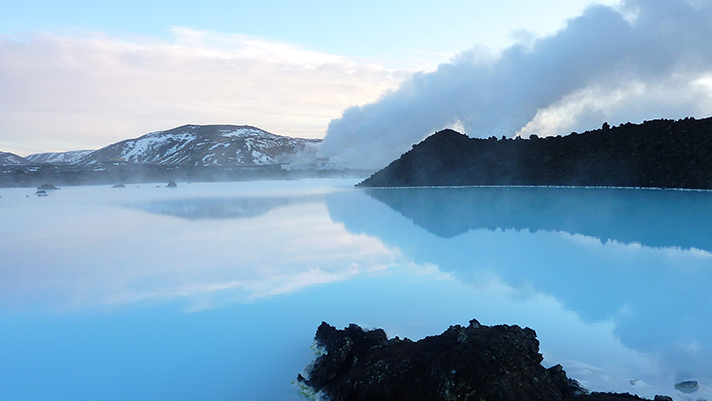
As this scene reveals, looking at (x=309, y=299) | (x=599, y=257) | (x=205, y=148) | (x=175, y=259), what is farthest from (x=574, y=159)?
(x=205, y=148)

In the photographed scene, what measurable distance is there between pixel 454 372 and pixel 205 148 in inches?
5474

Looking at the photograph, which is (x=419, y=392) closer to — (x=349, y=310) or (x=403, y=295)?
(x=349, y=310)

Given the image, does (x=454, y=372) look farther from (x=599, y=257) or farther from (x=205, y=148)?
(x=205, y=148)

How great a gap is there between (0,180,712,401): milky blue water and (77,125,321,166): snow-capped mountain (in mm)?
103596

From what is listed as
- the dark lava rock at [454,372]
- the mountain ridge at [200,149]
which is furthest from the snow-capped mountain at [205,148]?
the dark lava rock at [454,372]

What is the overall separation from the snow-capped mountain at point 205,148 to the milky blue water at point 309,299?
340 ft

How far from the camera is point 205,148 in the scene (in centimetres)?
13188

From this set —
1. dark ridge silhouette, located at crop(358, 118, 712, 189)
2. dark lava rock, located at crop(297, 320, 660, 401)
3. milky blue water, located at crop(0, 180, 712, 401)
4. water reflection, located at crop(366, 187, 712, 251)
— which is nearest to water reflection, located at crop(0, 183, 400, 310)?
milky blue water, located at crop(0, 180, 712, 401)

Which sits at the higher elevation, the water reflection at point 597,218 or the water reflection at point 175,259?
the water reflection at point 597,218

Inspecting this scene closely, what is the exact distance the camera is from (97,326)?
489cm

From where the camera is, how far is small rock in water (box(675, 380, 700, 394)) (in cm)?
303

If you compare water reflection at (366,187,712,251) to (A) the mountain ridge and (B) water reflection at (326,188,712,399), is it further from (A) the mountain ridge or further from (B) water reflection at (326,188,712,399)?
(A) the mountain ridge

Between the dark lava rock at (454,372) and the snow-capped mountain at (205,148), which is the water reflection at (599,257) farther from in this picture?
the snow-capped mountain at (205,148)

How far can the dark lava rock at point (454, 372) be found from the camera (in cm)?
258
